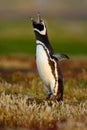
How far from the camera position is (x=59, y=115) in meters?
10.6

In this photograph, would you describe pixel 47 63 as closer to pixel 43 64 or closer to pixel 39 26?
pixel 43 64

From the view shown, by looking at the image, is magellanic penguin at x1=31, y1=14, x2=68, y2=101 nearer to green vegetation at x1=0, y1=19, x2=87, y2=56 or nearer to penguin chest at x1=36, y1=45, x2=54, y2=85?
penguin chest at x1=36, y1=45, x2=54, y2=85

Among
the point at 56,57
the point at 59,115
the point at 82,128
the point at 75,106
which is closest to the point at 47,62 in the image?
the point at 56,57

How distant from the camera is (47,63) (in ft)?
40.4

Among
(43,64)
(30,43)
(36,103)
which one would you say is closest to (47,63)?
(43,64)

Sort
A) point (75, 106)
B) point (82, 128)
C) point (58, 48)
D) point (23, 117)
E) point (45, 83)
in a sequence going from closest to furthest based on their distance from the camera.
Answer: point (82, 128) < point (23, 117) < point (75, 106) < point (45, 83) < point (58, 48)

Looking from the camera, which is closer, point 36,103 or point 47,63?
point 36,103

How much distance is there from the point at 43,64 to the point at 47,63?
0.32 feet

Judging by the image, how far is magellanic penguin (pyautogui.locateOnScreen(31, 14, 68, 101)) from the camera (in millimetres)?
12227

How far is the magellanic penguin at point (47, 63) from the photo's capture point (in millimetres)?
12227

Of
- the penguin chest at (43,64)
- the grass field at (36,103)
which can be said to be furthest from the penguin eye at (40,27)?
the grass field at (36,103)

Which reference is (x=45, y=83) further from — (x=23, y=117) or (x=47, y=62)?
(x=23, y=117)

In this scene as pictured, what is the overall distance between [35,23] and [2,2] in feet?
511

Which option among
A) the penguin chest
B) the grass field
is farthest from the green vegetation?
the penguin chest
